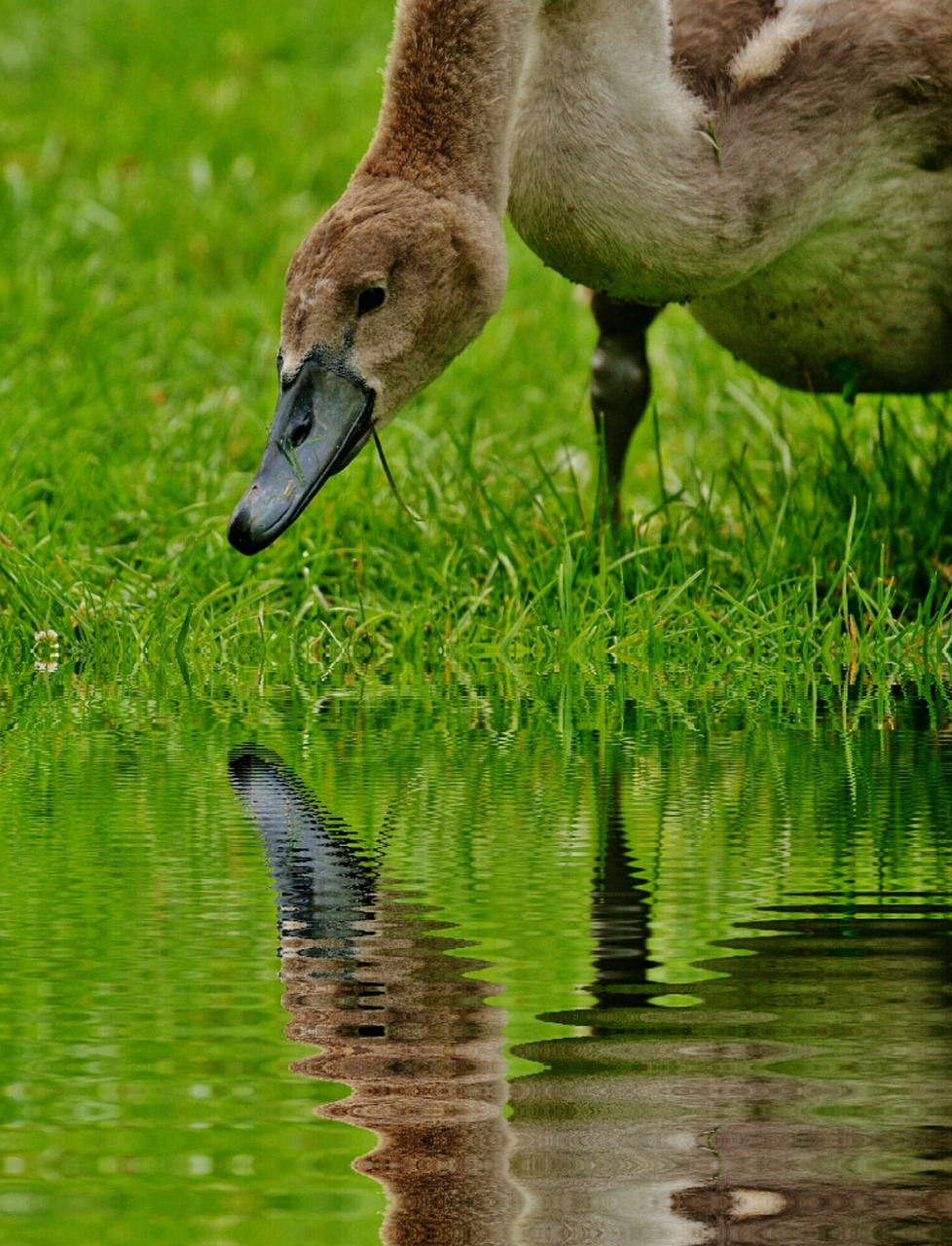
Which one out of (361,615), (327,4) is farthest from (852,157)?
(327,4)

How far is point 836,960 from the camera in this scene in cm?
205

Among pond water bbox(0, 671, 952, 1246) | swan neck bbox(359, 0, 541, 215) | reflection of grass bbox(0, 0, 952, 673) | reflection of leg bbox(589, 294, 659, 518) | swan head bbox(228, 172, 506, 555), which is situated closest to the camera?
pond water bbox(0, 671, 952, 1246)

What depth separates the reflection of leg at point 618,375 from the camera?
182 inches

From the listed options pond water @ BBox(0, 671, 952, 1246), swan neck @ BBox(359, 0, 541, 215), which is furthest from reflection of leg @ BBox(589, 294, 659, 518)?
pond water @ BBox(0, 671, 952, 1246)

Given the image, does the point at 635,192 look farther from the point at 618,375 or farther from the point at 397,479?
the point at 397,479

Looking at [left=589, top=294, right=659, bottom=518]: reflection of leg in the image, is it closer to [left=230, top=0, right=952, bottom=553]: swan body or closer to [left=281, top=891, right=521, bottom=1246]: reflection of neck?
[left=230, top=0, right=952, bottom=553]: swan body

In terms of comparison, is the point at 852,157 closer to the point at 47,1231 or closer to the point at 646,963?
the point at 646,963

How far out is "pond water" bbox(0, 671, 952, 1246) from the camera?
1.55 meters

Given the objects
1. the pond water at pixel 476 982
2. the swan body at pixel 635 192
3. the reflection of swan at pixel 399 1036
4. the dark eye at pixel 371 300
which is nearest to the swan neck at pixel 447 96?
the swan body at pixel 635 192

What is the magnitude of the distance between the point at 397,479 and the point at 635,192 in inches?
59.4

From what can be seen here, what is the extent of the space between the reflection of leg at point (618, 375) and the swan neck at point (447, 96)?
1.12m

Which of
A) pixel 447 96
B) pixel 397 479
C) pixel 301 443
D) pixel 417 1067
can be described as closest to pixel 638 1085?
pixel 417 1067

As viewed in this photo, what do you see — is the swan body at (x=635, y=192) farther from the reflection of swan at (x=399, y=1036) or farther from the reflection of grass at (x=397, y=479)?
the reflection of swan at (x=399, y=1036)

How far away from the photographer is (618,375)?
4.73 meters
